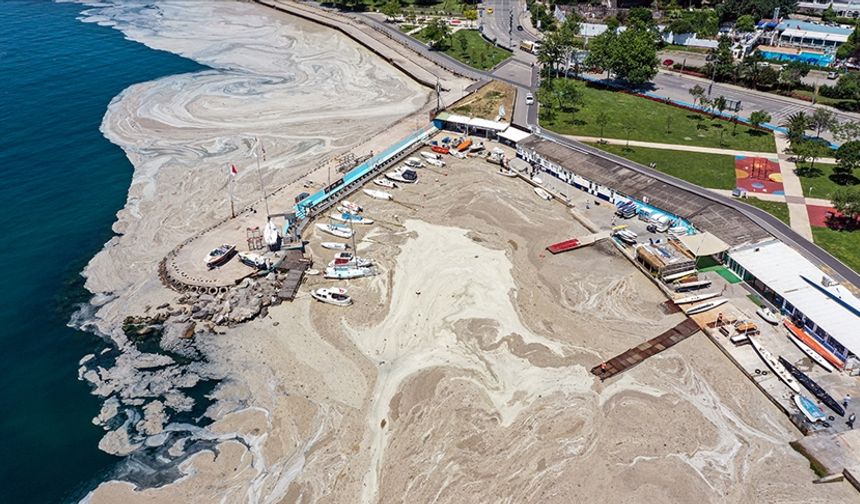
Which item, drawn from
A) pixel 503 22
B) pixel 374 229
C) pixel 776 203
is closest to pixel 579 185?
pixel 776 203

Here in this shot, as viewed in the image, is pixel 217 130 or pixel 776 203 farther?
pixel 217 130

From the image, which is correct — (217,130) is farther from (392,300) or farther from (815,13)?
(815,13)

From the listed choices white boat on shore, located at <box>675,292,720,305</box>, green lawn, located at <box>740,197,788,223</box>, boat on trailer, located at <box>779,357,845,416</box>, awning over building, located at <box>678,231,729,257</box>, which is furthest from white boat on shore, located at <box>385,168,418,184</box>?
boat on trailer, located at <box>779,357,845,416</box>

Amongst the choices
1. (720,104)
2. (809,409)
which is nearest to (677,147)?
(720,104)

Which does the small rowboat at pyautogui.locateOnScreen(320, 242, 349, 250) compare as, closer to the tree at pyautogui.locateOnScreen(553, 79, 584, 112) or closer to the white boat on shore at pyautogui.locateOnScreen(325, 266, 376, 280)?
the white boat on shore at pyautogui.locateOnScreen(325, 266, 376, 280)

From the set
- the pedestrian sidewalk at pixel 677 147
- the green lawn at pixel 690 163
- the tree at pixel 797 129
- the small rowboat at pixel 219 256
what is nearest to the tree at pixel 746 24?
the tree at pixel 797 129

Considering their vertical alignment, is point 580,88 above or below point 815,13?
below

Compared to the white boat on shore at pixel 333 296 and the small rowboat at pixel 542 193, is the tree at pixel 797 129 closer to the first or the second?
the small rowboat at pixel 542 193
